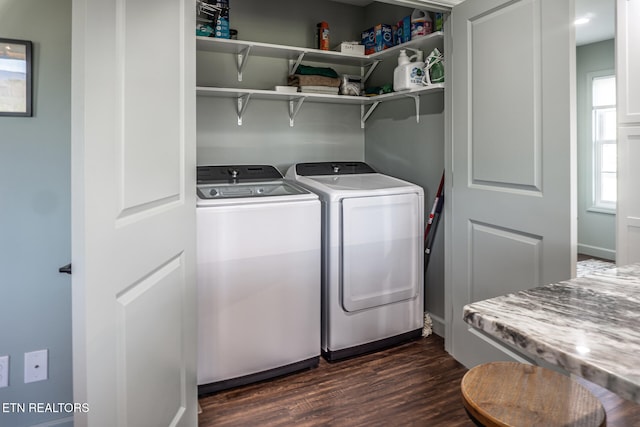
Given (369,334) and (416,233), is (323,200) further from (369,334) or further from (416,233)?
(369,334)

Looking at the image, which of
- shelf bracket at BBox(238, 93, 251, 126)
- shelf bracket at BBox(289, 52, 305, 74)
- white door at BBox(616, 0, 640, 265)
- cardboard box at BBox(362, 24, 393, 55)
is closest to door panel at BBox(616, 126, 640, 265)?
white door at BBox(616, 0, 640, 265)

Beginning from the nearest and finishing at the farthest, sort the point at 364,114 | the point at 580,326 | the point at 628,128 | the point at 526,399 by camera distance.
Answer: the point at 580,326 → the point at 526,399 → the point at 628,128 → the point at 364,114

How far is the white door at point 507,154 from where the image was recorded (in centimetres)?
177

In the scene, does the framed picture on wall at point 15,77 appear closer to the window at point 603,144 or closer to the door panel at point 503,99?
the door panel at point 503,99

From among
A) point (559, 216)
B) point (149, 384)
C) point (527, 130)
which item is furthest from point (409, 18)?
point (149, 384)

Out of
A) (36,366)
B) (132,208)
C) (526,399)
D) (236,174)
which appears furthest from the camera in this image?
(236,174)

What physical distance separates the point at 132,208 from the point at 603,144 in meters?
5.58

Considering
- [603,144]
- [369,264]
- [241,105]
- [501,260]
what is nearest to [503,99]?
[501,260]

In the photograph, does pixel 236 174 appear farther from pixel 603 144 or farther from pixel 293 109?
pixel 603 144

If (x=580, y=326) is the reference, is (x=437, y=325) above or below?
below

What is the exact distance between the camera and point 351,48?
3072 millimetres

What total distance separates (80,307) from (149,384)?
1.42 feet

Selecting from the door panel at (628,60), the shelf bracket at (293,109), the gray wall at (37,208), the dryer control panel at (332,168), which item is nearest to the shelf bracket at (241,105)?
the shelf bracket at (293,109)

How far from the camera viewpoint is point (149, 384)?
1292 mm
